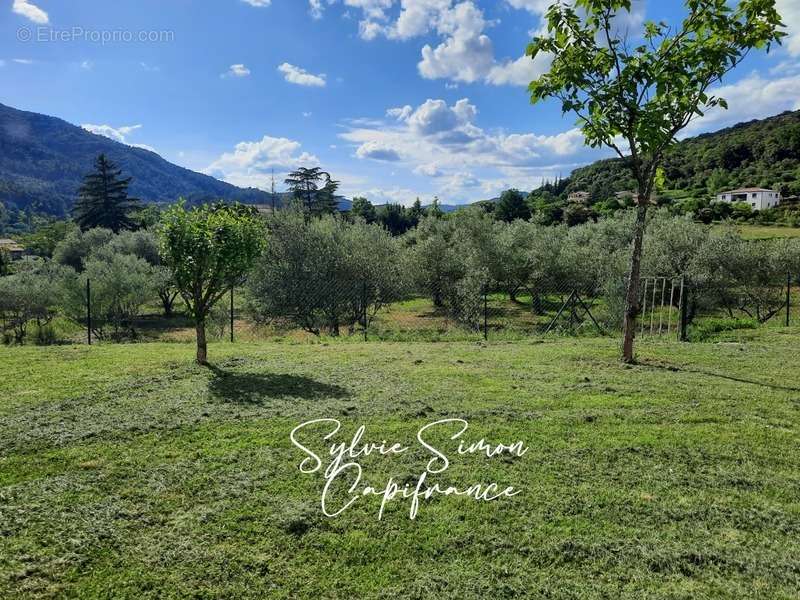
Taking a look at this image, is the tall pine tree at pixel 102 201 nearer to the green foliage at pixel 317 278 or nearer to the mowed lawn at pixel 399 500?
the green foliage at pixel 317 278

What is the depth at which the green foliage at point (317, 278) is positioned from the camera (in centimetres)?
1569

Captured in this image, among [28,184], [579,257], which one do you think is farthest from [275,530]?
[28,184]

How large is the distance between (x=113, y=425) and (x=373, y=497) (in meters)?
2.73

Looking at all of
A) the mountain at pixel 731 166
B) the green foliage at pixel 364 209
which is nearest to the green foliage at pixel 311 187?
the green foliage at pixel 364 209

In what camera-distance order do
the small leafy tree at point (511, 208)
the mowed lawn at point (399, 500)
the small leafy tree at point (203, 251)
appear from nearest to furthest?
the mowed lawn at point (399, 500) < the small leafy tree at point (203, 251) < the small leafy tree at point (511, 208)

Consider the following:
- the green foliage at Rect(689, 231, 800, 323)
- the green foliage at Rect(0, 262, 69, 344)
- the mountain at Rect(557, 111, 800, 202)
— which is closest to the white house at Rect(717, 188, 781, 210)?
the mountain at Rect(557, 111, 800, 202)

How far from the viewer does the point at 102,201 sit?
48.2m

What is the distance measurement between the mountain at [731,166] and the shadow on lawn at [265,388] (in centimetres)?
6707

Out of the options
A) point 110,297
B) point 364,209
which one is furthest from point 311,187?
point 110,297

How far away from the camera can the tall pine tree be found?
47.9 meters

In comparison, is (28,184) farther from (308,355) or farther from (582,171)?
(308,355)

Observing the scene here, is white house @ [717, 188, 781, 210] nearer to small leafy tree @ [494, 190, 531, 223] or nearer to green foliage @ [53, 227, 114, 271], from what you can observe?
small leafy tree @ [494, 190, 531, 223]

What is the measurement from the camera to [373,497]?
3162 millimetres

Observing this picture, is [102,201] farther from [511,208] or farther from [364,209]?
[511,208]
